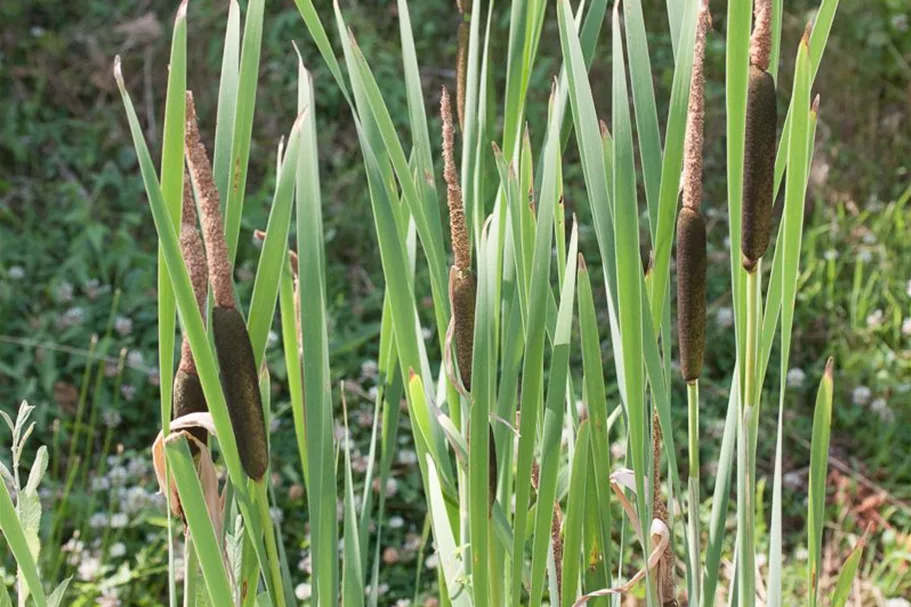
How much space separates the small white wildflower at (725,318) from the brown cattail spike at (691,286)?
2.06m

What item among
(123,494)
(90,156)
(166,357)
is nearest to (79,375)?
(123,494)

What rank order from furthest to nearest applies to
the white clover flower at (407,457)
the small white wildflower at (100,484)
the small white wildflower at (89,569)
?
the white clover flower at (407,457), the small white wildflower at (100,484), the small white wildflower at (89,569)

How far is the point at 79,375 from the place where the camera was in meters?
2.54

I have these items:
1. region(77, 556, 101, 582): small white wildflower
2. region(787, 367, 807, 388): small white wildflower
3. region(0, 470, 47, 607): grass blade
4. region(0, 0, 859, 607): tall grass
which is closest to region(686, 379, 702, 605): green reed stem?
region(0, 0, 859, 607): tall grass

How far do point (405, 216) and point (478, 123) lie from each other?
3.5 inches

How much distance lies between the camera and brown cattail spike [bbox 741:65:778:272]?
65cm

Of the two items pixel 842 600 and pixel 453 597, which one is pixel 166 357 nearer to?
pixel 453 597

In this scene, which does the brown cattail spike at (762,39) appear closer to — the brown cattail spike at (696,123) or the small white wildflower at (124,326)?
the brown cattail spike at (696,123)

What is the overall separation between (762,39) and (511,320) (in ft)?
0.72

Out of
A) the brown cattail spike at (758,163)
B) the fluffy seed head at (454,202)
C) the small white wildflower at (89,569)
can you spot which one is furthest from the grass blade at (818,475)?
the small white wildflower at (89,569)

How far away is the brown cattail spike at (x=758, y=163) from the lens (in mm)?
648

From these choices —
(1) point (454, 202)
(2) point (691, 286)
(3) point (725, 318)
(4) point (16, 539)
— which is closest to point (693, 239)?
(2) point (691, 286)

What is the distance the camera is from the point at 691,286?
695 mm

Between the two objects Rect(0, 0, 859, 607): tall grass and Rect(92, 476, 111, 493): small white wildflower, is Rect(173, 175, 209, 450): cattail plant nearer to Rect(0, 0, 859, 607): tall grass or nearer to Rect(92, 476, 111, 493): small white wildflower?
Rect(0, 0, 859, 607): tall grass
